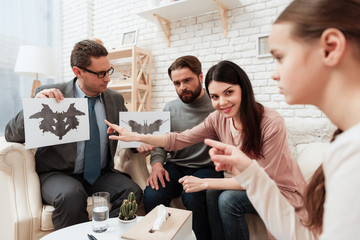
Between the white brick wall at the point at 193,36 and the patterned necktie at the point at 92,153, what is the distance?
4.33 ft

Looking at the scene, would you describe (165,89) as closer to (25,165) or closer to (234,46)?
(234,46)

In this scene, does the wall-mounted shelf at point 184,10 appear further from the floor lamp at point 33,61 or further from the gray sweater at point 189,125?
the floor lamp at point 33,61

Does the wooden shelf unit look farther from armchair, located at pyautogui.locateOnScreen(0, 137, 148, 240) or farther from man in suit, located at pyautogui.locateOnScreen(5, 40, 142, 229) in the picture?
armchair, located at pyautogui.locateOnScreen(0, 137, 148, 240)

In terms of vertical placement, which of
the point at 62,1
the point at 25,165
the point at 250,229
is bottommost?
the point at 250,229

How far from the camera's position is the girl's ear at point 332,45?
16.5 inches

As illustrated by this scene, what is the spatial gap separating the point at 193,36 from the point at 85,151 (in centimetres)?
173

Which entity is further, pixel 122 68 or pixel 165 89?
pixel 122 68

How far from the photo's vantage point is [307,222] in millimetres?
639

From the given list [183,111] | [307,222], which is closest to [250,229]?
[307,222]

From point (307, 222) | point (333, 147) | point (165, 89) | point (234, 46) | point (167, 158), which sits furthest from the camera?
point (165, 89)

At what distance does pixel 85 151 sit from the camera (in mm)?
1543

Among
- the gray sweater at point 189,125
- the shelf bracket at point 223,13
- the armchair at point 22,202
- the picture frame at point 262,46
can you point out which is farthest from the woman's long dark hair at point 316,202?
the shelf bracket at point 223,13

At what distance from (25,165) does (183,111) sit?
1.11 meters

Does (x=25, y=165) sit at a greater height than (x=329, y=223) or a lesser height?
lesser
